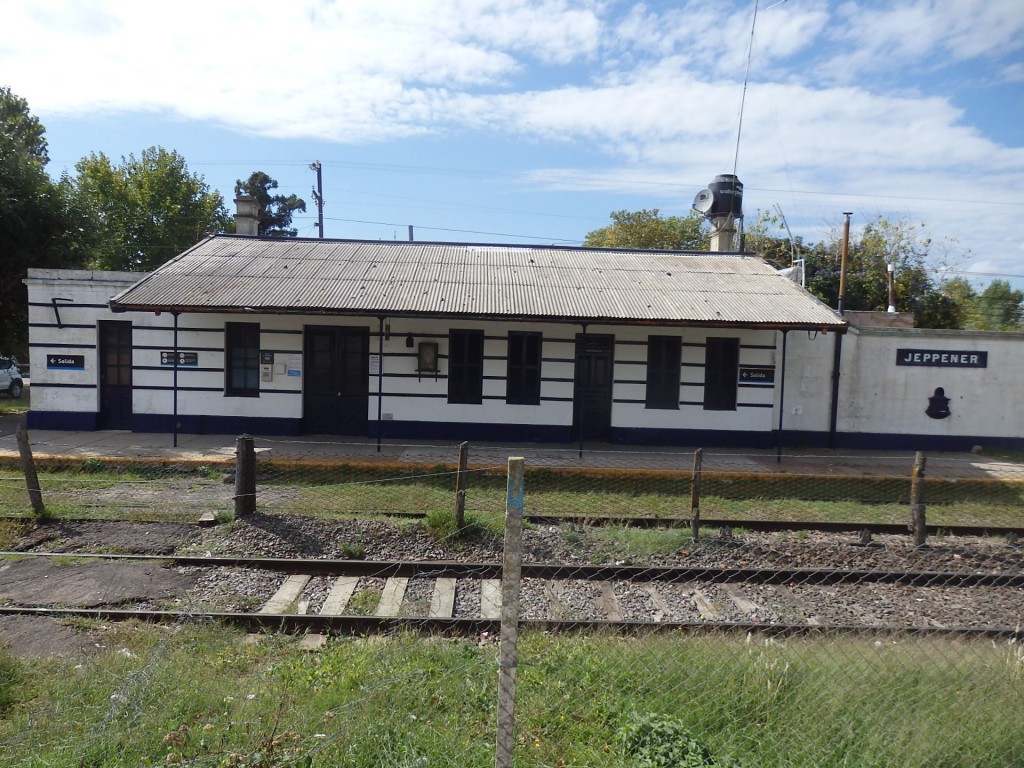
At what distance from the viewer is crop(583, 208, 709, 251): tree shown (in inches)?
1474

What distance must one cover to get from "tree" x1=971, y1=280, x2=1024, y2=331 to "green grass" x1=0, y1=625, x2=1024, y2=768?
36692mm

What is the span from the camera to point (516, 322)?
1530 centimetres

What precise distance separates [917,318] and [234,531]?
1201 inches

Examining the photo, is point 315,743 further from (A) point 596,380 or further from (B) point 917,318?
(B) point 917,318

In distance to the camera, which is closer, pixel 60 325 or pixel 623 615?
pixel 623 615

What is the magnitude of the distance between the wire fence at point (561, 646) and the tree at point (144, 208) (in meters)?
27.9

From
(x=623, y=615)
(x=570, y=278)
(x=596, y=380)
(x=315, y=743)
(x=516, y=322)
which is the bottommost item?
(x=623, y=615)

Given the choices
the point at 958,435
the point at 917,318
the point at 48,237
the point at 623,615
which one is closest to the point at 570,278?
the point at 958,435

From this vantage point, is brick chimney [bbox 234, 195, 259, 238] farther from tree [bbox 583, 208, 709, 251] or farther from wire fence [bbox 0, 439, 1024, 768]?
tree [bbox 583, 208, 709, 251]

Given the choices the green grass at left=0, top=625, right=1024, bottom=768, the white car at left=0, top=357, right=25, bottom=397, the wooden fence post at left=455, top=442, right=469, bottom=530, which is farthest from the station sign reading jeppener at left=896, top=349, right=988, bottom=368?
the white car at left=0, top=357, right=25, bottom=397

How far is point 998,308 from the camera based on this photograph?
41750 mm

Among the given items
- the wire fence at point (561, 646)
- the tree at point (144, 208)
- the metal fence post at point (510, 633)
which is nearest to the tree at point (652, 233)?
the tree at point (144, 208)

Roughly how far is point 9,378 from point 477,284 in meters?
22.2

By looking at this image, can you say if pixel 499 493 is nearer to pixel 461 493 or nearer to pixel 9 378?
pixel 461 493
